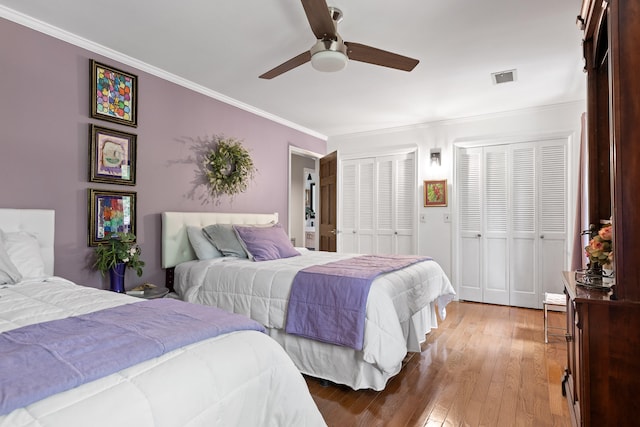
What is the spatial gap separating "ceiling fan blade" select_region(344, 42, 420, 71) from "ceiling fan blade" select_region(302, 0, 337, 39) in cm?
21

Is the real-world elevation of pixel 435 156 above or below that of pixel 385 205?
above

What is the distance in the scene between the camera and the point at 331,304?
2.32 metres

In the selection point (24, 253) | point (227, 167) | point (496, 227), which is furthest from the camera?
point (496, 227)

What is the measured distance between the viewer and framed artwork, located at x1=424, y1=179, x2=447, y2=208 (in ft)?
15.9

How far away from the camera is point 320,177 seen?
5605 millimetres

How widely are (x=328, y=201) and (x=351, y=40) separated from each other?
10.1ft

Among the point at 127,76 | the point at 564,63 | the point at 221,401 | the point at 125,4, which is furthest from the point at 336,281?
the point at 564,63

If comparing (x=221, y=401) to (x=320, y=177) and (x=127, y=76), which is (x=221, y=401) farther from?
(x=320, y=177)

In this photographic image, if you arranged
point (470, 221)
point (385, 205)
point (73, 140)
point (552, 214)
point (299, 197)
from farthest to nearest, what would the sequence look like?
1. point (299, 197)
2. point (385, 205)
3. point (470, 221)
4. point (552, 214)
5. point (73, 140)

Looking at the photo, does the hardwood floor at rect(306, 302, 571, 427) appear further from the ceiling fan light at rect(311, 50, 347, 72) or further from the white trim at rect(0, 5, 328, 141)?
the white trim at rect(0, 5, 328, 141)

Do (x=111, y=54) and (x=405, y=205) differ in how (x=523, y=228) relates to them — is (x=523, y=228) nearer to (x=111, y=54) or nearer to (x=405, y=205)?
(x=405, y=205)

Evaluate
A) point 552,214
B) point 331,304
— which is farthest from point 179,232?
point 552,214

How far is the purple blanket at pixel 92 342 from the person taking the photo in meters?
0.82

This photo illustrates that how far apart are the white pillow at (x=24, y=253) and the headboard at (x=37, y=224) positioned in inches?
4.1
